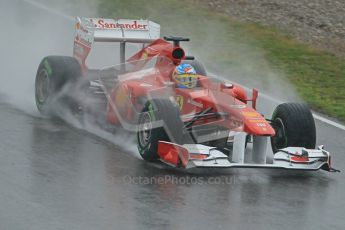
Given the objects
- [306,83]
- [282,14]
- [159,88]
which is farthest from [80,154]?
[282,14]

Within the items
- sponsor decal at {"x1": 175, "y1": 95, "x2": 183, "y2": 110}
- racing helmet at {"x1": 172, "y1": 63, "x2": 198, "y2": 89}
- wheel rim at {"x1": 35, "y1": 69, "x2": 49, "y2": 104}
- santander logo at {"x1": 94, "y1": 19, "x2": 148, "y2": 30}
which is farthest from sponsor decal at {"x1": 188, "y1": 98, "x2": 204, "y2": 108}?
wheel rim at {"x1": 35, "y1": 69, "x2": 49, "y2": 104}

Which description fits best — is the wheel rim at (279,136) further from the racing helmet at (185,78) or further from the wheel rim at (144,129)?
the wheel rim at (144,129)

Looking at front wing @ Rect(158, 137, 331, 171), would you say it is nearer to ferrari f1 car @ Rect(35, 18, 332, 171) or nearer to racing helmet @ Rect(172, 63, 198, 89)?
ferrari f1 car @ Rect(35, 18, 332, 171)

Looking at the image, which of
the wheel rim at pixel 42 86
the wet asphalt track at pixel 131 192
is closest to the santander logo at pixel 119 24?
the wheel rim at pixel 42 86

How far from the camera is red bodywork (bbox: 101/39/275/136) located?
1099cm

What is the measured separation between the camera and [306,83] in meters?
16.2

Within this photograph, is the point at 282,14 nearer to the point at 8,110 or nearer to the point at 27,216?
the point at 8,110

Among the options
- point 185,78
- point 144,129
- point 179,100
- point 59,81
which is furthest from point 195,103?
point 59,81

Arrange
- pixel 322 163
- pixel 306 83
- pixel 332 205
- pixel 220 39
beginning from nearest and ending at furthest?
pixel 332 205 < pixel 322 163 < pixel 306 83 < pixel 220 39

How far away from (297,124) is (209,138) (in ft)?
3.31

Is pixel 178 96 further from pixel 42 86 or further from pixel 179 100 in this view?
pixel 42 86

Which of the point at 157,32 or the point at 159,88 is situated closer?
the point at 159,88

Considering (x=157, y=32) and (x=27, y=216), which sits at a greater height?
(x=157, y=32)

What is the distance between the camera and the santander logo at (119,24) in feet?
43.8
